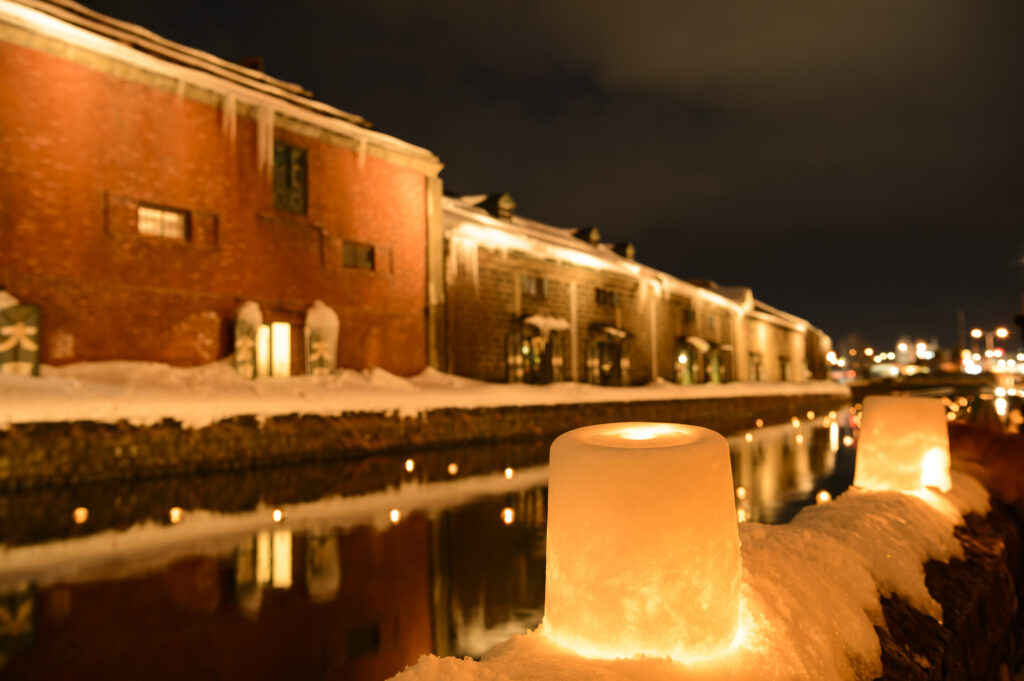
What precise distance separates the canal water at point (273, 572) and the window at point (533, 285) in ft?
44.3

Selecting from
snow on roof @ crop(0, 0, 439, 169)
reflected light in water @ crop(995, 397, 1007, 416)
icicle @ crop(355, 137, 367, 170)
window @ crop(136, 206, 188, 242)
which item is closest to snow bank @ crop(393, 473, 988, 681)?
window @ crop(136, 206, 188, 242)

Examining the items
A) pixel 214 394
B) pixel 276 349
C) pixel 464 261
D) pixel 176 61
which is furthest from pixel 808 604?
pixel 464 261

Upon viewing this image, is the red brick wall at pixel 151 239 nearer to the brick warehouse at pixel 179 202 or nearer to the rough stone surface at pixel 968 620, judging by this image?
the brick warehouse at pixel 179 202

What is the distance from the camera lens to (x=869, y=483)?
6.61 metres

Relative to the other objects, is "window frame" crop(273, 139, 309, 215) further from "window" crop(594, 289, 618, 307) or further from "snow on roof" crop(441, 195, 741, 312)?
"window" crop(594, 289, 618, 307)

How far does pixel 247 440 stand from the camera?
37.8ft

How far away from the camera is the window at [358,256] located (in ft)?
58.7

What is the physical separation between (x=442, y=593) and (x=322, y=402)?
26.5ft

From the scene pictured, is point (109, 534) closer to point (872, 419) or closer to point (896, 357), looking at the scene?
point (872, 419)

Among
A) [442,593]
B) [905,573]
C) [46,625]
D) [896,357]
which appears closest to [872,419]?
[905,573]

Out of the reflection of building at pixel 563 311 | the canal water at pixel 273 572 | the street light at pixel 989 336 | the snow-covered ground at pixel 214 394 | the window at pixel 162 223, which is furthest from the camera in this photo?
the street light at pixel 989 336

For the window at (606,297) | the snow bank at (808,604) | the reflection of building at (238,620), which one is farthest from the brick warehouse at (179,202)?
the snow bank at (808,604)

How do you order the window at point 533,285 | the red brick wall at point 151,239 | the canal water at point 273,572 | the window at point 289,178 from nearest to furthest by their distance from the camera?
the canal water at point 273,572, the red brick wall at point 151,239, the window at point 289,178, the window at point 533,285

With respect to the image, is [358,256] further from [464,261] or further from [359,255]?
[464,261]
